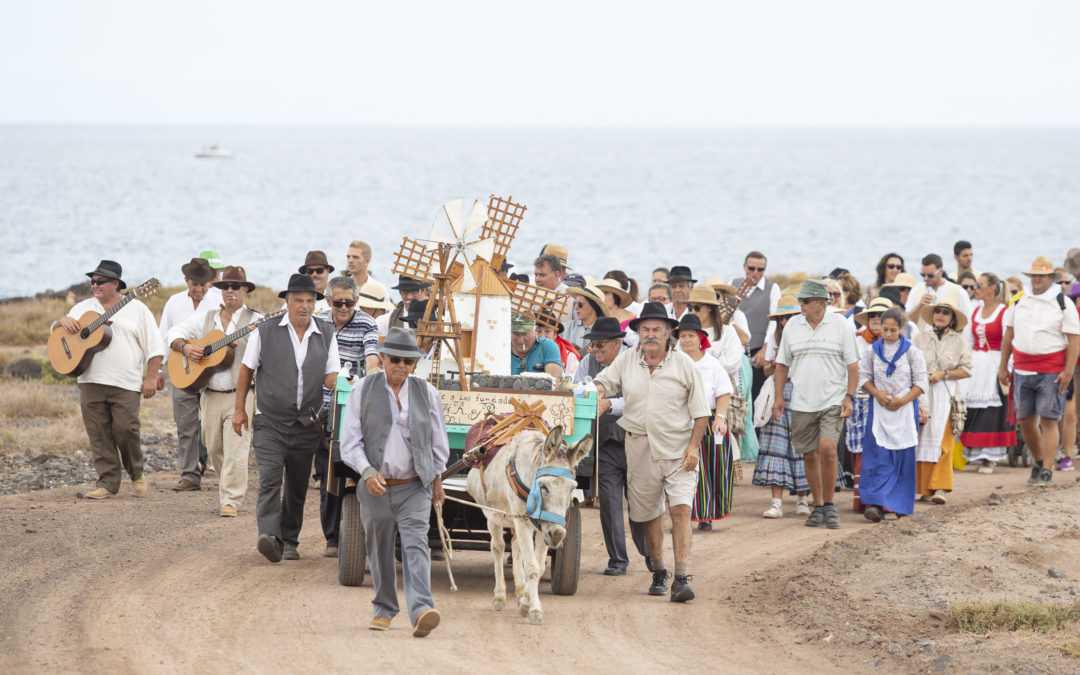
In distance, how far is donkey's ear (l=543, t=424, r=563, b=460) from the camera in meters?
11.6

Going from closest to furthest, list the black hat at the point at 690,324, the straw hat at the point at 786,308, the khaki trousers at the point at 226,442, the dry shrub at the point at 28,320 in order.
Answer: the black hat at the point at 690,324
the khaki trousers at the point at 226,442
the straw hat at the point at 786,308
the dry shrub at the point at 28,320

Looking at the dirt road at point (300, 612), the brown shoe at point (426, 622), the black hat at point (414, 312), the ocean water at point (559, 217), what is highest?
the black hat at point (414, 312)

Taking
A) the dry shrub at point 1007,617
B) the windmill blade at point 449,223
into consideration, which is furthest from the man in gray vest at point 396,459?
the dry shrub at point 1007,617

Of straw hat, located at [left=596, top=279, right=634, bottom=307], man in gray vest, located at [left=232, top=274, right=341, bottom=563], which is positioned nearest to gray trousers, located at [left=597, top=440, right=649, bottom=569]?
man in gray vest, located at [left=232, top=274, right=341, bottom=563]

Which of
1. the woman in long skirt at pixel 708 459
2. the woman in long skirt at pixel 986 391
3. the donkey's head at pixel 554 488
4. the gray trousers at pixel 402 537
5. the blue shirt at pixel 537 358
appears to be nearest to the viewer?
the gray trousers at pixel 402 537

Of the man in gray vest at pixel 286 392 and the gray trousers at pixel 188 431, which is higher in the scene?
the man in gray vest at pixel 286 392

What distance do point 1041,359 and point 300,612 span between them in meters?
9.73

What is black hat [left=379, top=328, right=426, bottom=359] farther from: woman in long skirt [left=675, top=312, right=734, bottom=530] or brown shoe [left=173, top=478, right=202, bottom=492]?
brown shoe [left=173, top=478, right=202, bottom=492]

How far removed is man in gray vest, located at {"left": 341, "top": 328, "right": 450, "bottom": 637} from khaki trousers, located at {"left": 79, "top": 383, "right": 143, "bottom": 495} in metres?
6.49

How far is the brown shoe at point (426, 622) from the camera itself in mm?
11102

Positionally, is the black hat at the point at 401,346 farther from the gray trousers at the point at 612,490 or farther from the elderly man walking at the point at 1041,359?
the elderly man walking at the point at 1041,359

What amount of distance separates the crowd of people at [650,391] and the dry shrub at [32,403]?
608cm

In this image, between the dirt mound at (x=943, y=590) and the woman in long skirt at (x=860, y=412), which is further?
the woman in long skirt at (x=860, y=412)

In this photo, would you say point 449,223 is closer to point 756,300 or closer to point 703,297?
point 703,297
